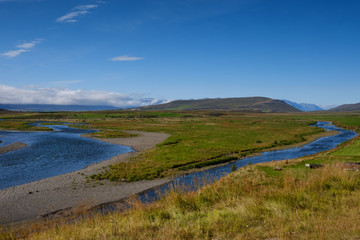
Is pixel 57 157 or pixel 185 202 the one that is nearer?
pixel 185 202

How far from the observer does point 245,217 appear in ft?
27.6

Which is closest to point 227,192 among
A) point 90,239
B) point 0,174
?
point 90,239

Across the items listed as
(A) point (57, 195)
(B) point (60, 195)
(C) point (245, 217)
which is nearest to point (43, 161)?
(A) point (57, 195)

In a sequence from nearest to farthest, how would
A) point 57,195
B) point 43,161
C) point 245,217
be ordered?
point 245,217 < point 57,195 < point 43,161

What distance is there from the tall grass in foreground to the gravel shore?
31.1 feet

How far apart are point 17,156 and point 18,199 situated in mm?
22361

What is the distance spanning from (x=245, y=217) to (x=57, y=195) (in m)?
19.4

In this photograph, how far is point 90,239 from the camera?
7.72 metres

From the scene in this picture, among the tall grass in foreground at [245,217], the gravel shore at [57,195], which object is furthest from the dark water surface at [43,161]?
the tall grass in foreground at [245,217]

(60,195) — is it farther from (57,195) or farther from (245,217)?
(245,217)

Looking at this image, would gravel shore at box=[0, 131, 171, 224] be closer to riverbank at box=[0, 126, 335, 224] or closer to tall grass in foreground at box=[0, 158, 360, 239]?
riverbank at box=[0, 126, 335, 224]

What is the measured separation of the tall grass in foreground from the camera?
7.00 meters

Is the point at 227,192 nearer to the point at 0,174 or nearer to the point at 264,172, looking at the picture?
the point at 264,172

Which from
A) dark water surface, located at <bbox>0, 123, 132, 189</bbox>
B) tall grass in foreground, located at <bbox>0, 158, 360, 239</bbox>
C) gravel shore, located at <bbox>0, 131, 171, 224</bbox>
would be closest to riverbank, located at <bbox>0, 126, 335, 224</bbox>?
gravel shore, located at <bbox>0, 131, 171, 224</bbox>
